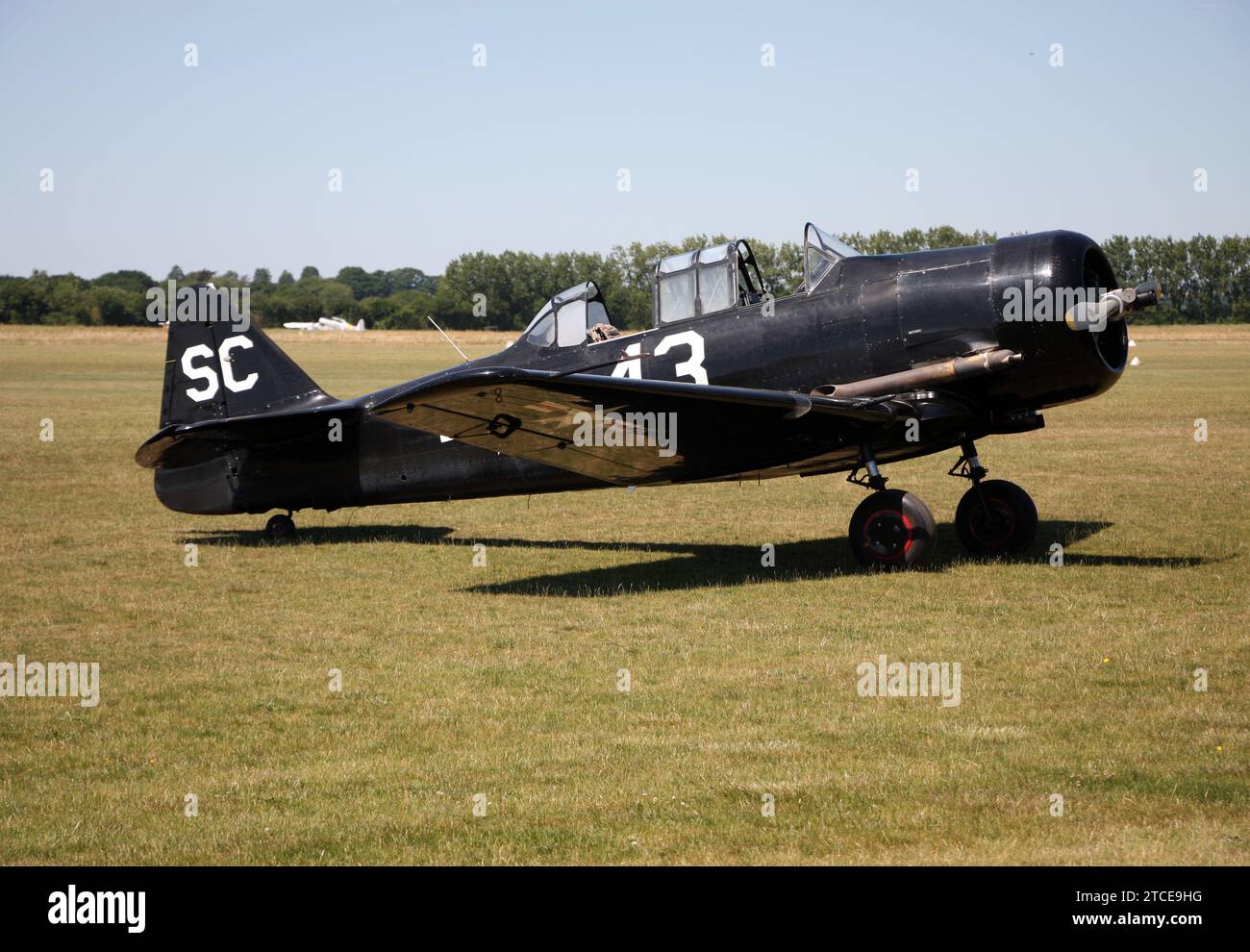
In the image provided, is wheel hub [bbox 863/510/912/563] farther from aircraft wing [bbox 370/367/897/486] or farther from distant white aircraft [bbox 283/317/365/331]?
distant white aircraft [bbox 283/317/365/331]

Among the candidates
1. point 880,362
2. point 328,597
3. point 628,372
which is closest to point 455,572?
point 328,597

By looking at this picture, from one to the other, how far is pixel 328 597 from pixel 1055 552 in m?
6.08

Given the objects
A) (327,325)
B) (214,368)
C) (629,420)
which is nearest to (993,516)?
(629,420)

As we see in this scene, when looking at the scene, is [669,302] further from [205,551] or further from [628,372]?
[205,551]

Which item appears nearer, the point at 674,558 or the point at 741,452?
the point at 741,452

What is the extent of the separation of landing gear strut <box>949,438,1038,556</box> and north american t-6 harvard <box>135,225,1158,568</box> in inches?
0.7

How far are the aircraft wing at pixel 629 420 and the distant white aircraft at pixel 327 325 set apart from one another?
82.8m

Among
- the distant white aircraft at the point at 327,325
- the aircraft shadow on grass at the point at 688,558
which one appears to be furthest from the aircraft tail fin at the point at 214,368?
the distant white aircraft at the point at 327,325

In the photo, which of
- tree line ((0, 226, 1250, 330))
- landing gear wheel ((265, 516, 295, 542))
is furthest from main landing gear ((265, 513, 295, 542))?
tree line ((0, 226, 1250, 330))

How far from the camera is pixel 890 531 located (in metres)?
10.0

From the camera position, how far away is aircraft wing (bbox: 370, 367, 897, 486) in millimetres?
8719

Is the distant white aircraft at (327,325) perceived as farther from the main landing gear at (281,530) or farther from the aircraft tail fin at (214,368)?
the main landing gear at (281,530)

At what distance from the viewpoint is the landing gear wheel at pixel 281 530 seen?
12.5m

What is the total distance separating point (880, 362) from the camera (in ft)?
33.3
